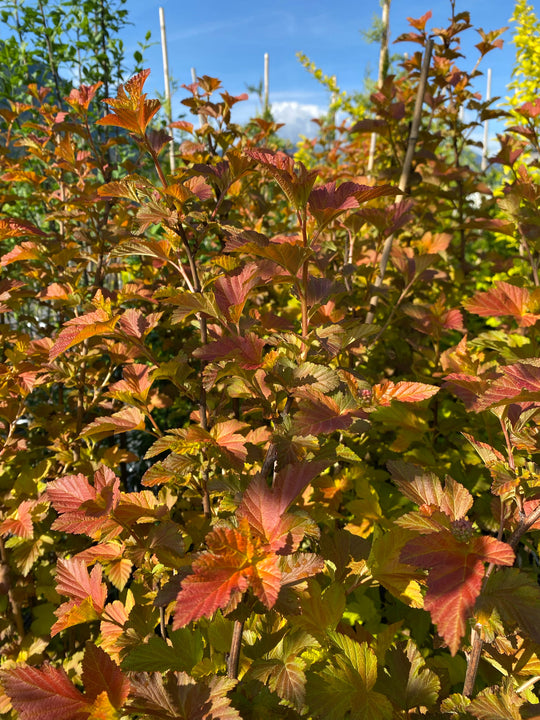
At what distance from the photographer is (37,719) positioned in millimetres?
658

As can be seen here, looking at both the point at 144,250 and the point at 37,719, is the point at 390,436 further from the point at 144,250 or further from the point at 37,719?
the point at 37,719

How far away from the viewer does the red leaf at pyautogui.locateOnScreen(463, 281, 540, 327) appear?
1.20 metres

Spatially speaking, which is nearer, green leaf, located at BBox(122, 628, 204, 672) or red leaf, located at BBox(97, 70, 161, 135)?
green leaf, located at BBox(122, 628, 204, 672)

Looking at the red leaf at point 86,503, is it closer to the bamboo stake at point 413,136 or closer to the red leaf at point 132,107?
the red leaf at point 132,107

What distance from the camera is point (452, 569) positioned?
0.65 metres

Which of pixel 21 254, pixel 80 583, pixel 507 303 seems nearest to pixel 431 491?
pixel 507 303

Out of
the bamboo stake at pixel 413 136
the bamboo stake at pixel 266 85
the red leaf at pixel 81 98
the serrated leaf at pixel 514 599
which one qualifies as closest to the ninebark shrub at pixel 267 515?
the serrated leaf at pixel 514 599

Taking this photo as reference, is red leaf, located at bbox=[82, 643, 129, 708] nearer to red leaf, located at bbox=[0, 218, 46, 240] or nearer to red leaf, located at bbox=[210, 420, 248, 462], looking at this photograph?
red leaf, located at bbox=[210, 420, 248, 462]

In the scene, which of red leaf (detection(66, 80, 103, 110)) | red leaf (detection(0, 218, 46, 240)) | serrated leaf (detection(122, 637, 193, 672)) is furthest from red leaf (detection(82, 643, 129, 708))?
red leaf (detection(66, 80, 103, 110))

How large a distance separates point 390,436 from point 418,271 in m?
0.91

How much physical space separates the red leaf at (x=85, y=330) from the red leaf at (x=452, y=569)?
0.73m

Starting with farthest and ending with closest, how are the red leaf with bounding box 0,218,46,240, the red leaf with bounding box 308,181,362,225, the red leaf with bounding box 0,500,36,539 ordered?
1. the red leaf with bounding box 0,218,46,240
2. the red leaf with bounding box 0,500,36,539
3. the red leaf with bounding box 308,181,362,225

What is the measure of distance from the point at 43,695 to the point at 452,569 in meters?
0.65

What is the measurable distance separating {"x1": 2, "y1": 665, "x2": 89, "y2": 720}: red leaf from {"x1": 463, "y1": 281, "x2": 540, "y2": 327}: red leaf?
1177mm
